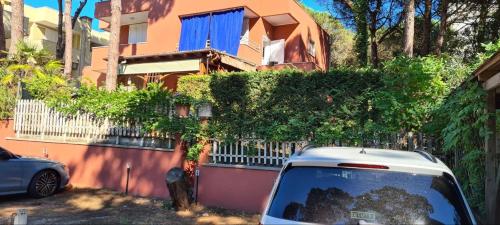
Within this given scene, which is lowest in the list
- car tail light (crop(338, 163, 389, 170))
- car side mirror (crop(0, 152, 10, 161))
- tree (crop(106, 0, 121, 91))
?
car side mirror (crop(0, 152, 10, 161))

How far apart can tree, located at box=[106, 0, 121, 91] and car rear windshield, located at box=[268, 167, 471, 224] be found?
12607 mm

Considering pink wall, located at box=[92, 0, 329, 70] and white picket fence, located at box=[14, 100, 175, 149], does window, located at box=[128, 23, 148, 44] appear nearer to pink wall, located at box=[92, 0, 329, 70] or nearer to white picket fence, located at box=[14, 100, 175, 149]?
pink wall, located at box=[92, 0, 329, 70]

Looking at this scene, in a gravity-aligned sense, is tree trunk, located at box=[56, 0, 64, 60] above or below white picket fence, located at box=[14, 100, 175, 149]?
above

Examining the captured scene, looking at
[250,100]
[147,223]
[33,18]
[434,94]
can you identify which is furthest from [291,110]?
[33,18]

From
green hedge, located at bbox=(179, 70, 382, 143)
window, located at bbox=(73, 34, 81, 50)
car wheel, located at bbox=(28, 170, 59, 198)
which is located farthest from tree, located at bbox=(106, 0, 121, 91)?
window, located at bbox=(73, 34, 81, 50)

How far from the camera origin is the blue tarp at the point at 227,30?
1981 centimetres

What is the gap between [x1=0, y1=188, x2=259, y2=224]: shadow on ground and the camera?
8188mm

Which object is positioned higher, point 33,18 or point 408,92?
point 33,18

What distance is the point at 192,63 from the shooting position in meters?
18.0

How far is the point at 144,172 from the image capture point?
10500 millimetres

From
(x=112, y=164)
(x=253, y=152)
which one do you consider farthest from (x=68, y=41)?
(x=253, y=152)

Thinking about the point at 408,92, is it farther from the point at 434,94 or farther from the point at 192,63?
the point at 192,63

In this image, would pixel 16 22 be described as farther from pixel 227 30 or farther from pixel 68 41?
pixel 227 30

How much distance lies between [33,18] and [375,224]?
122ft
